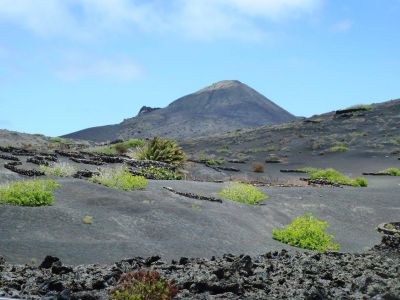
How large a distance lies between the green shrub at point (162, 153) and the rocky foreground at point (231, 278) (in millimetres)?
21352

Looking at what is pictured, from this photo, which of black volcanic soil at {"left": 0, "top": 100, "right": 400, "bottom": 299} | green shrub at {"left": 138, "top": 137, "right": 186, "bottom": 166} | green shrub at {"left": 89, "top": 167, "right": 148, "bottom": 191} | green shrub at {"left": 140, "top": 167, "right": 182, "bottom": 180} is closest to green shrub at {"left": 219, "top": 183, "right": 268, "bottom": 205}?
black volcanic soil at {"left": 0, "top": 100, "right": 400, "bottom": 299}

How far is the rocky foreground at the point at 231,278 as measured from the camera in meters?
8.15

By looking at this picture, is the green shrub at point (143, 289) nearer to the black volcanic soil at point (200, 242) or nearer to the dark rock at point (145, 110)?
the black volcanic soil at point (200, 242)

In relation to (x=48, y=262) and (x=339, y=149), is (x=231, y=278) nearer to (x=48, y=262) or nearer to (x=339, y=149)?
(x=48, y=262)

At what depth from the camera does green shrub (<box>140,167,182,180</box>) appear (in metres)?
27.3

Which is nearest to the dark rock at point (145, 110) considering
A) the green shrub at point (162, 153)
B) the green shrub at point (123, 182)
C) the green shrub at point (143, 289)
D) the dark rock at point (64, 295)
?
the green shrub at point (162, 153)

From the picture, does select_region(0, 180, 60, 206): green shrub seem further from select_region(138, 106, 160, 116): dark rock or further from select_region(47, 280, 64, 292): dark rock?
select_region(138, 106, 160, 116): dark rock

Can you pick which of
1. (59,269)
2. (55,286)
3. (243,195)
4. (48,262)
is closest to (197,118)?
(243,195)

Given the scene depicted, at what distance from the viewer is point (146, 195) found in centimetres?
1742

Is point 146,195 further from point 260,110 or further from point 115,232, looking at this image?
point 260,110

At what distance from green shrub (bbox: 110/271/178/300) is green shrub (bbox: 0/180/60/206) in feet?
26.4

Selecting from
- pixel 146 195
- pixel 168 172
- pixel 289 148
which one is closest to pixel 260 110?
pixel 289 148

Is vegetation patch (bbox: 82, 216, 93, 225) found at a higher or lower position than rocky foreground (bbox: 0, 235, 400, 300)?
higher

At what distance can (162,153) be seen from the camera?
33219mm
